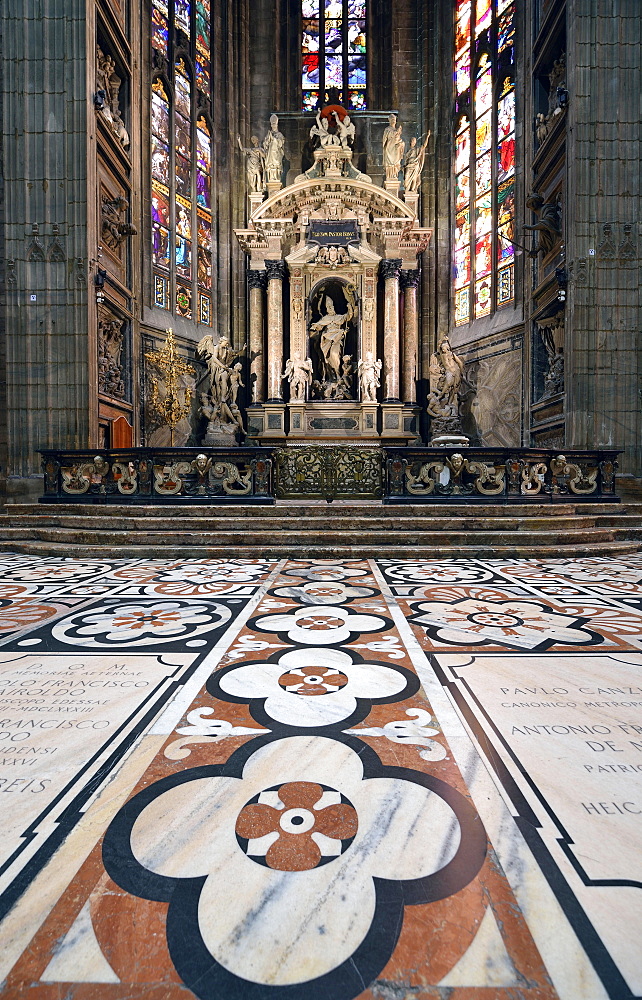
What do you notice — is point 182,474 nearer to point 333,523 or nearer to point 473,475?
point 333,523

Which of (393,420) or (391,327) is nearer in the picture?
(393,420)

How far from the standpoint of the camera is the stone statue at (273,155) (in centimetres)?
1291

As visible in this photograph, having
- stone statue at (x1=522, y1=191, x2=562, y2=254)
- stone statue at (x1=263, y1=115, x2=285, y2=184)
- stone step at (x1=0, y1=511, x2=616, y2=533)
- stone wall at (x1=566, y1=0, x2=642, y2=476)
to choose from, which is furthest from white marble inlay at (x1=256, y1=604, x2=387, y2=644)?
stone statue at (x1=263, y1=115, x2=285, y2=184)

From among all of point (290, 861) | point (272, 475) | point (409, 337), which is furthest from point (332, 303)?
point (290, 861)

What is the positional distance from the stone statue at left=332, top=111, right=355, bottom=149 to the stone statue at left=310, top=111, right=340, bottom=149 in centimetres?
14

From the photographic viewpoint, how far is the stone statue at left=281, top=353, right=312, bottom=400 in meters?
12.1

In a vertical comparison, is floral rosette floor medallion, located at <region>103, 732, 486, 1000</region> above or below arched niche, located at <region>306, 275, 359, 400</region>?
below

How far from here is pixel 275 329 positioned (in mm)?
12359

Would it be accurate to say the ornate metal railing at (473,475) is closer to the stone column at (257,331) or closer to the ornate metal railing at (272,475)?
the ornate metal railing at (272,475)

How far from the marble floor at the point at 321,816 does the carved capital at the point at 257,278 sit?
1198cm

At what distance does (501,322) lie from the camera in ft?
38.6

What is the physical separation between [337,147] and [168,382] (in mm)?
7416

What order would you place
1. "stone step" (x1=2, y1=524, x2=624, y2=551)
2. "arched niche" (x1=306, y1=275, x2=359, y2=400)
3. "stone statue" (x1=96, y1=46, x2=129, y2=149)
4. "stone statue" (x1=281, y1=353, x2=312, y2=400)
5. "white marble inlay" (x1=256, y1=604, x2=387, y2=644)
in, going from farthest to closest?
"arched niche" (x1=306, y1=275, x2=359, y2=400), "stone statue" (x1=281, y1=353, x2=312, y2=400), "stone statue" (x1=96, y1=46, x2=129, y2=149), "stone step" (x1=2, y1=524, x2=624, y2=551), "white marble inlay" (x1=256, y1=604, x2=387, y2=644)

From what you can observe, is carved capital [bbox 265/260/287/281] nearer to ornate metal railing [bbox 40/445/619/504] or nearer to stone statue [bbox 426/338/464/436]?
stone statue [bbox 426/338/464/436]
